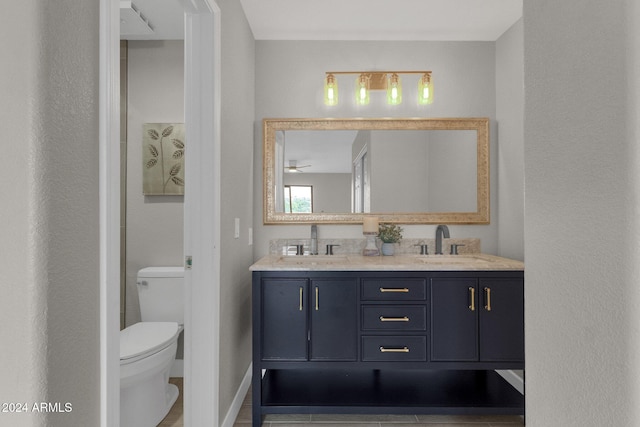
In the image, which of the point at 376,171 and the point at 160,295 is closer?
the point at 160,295

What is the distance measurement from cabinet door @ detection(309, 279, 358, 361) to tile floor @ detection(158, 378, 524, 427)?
0.40 meters

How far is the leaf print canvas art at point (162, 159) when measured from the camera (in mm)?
2900

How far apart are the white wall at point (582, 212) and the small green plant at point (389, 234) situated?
1796 millimetres

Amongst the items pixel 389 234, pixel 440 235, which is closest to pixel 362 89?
pixel 389 234

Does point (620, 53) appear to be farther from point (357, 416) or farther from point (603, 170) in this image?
point (357, 416)

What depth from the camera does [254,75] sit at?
2906 millimetres

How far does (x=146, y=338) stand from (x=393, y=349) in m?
1.41

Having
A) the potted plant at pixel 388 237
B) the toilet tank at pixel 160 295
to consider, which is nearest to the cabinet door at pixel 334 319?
the potted plant at pixel 388 237

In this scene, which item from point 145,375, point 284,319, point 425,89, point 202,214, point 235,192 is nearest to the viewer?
point 202,214

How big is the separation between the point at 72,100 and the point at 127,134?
227 centimetres

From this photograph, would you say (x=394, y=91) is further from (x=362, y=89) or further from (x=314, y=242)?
(x=314, y=242)

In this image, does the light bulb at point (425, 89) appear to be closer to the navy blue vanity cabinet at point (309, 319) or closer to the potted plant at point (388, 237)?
the potted plant at point (388, 237)

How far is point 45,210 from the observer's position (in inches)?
30.0

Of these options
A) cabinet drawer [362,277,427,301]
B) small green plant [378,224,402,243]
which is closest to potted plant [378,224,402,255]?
small green plant [378,224,402,243]
